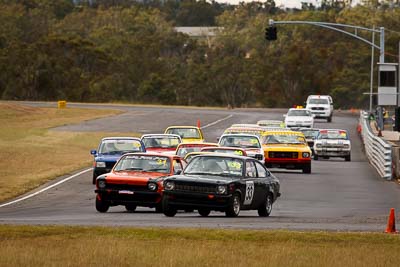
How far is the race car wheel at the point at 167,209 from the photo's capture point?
74.9 ft

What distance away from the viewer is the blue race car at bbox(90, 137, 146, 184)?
3281 centimetres

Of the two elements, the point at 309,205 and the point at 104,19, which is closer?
the point at 309,205

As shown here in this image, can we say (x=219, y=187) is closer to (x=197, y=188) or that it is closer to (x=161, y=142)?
(x=197, y=188)

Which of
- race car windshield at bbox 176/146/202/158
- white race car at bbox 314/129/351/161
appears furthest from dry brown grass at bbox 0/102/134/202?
white race car at bbox 314/129/351/161

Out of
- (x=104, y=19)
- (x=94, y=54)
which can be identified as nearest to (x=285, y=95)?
(x=94, y=54)

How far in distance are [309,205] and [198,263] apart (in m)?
14.7

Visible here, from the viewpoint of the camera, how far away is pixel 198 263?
1458cm

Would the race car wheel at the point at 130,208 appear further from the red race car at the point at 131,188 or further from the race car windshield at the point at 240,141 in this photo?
the race car windshield at the point at 240,141

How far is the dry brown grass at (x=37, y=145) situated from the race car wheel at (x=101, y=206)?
707 cm

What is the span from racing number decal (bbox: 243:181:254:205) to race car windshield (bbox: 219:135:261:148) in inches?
547

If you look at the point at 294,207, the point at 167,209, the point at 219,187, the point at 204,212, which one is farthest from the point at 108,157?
the point at 219,187

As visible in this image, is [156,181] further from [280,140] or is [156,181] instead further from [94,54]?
[94,54]

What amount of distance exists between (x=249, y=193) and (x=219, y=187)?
1.22m

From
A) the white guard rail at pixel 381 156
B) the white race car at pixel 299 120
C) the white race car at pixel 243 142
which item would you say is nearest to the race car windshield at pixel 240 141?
the white race car at pixel 243 142
